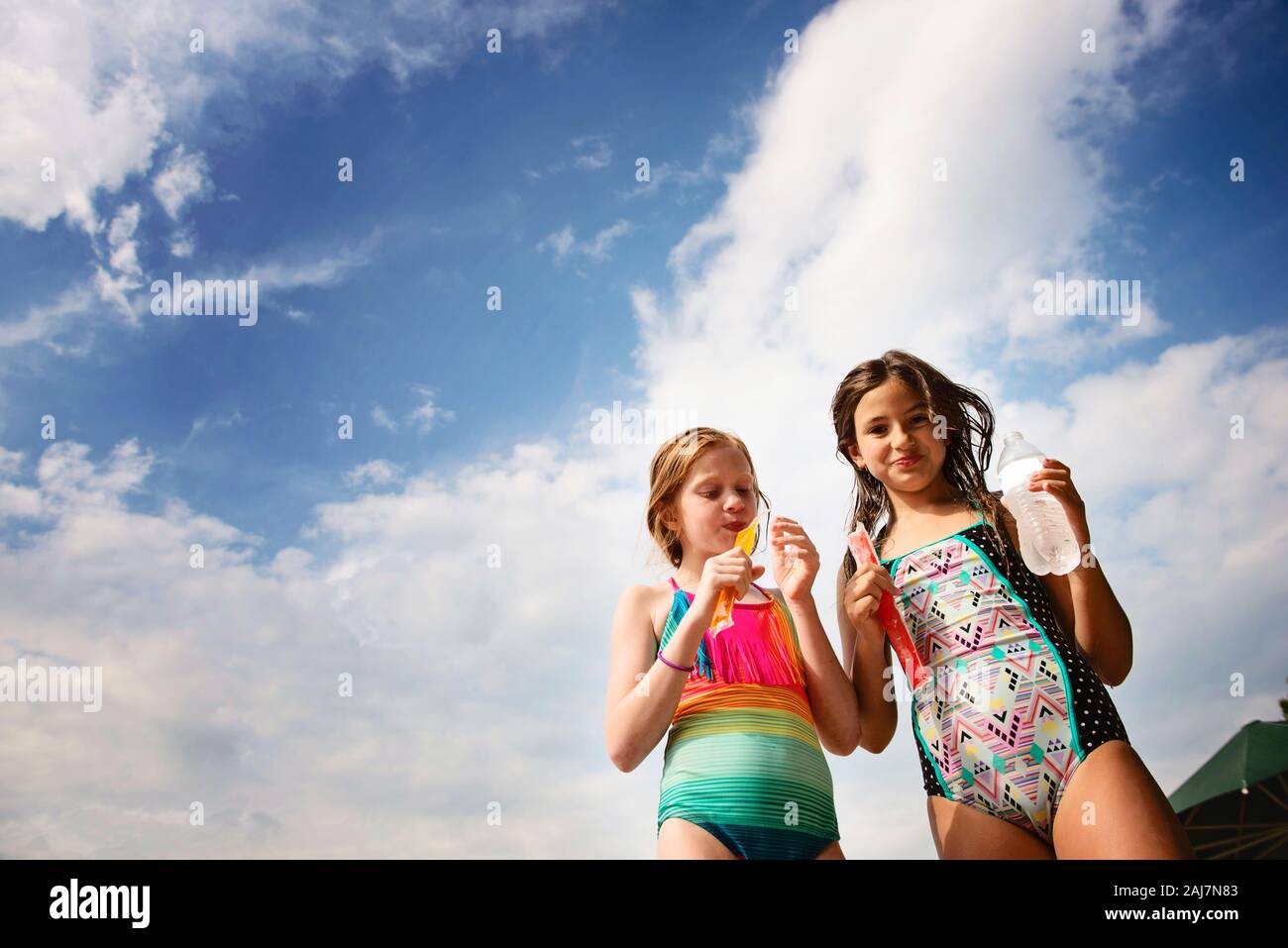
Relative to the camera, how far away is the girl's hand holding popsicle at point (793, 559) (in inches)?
107

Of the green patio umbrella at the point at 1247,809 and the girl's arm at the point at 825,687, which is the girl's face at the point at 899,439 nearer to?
the girl's arm at the point at 825,687

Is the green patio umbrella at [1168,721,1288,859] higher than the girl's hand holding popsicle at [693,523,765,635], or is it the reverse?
the girl's hand holding popsicle at [693,523,765,635]

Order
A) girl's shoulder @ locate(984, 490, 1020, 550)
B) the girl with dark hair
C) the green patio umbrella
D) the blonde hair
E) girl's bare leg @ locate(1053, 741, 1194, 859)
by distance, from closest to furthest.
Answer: girl's bare leg @ locate(1053, 741, 1194, 859) → the girl with dark hair → girl's shoulder @ locate(984, 490, 1020, 550) → the blonde hair → the green patio umbrella

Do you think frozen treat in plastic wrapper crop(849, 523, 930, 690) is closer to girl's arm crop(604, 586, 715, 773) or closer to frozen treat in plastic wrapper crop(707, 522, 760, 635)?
frozen treat in plastic wrapper crop(707, 522, 760, 635)

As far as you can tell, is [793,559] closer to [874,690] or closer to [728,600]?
[728,600]

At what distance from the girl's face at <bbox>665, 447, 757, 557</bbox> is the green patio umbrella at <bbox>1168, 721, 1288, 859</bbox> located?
4.23 meters

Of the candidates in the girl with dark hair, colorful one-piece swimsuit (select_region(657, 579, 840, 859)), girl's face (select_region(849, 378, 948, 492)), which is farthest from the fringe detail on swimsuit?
girl's face (select_region(849, 378, 948, 492))

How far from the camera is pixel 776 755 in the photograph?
252 centimetres

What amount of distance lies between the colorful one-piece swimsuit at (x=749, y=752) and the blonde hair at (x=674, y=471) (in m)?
0.39

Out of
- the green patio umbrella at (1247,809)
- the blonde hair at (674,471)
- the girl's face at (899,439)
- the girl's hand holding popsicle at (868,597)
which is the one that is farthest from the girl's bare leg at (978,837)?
the green patio umbrella at (1247,809)

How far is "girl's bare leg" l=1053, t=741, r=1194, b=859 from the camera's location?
223 cm
